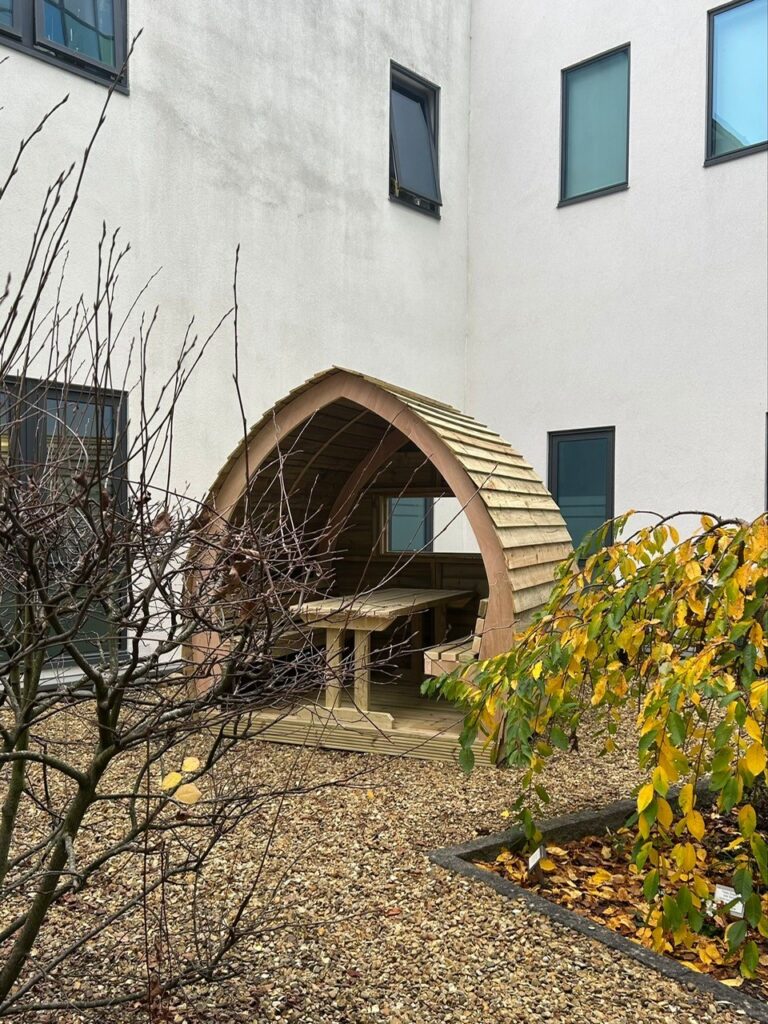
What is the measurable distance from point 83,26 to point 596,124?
17.5 feet

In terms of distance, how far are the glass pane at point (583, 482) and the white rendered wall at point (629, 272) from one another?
8.6 inches

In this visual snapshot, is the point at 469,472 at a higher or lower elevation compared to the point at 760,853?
higher

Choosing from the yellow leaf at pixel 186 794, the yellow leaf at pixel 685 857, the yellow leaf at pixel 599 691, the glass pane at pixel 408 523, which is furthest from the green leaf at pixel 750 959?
the glass pane at pixel 408 523

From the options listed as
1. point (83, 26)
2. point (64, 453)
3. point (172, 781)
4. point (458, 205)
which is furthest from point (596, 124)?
point (172, 781)

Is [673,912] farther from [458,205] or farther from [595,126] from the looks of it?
[458,205]

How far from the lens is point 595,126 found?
29.7ft

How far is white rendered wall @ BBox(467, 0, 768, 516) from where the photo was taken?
25.5 ft

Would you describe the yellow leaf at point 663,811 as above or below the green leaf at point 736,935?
above

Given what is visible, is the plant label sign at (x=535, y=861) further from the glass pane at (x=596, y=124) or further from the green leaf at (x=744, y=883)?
the glass pane at (x=596, y=124)

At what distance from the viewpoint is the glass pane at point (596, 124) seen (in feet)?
29.0

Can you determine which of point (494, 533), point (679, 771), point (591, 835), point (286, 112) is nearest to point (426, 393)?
point (286, 112)

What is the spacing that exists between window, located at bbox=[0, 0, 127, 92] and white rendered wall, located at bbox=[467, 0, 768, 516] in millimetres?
4732

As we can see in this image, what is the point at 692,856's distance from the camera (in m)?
2.21

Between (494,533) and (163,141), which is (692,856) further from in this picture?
(163,141)
